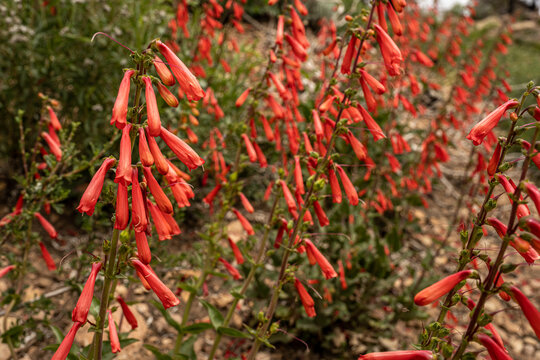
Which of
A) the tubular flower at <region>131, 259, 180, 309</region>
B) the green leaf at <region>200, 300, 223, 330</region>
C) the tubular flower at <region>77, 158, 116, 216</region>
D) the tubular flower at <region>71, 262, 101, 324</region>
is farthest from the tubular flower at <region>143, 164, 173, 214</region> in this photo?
the green leaf at <region>200, 300, 223, 330</region>

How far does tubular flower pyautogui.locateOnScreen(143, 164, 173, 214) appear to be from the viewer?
173 cm

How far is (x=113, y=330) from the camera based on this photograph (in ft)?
6.52

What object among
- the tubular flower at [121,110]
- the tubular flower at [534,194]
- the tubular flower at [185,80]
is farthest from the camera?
the tubular flower at [185,80]

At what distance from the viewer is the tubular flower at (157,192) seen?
173 centimetres

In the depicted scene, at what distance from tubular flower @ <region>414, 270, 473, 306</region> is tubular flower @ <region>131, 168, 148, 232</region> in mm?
1110

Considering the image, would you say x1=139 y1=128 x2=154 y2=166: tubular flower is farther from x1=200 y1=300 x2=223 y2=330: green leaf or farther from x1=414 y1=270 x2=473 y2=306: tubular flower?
x1=200 y1=300 x2=223 y2=330: green leaf

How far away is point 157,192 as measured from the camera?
174 cm

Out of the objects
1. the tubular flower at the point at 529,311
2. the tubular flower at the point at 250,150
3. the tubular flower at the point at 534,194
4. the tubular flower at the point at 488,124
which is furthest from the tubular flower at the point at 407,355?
the tubular flower at the point at 250,150

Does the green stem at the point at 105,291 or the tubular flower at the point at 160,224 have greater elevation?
the tubular flower at the point at 160,224

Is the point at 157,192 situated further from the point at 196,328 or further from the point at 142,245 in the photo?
the point at 196,328

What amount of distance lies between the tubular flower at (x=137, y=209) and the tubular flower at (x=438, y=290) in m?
1.11

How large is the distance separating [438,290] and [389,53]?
54.8 inches

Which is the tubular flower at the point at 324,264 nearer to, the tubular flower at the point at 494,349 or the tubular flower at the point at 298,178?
the tubular flower at the point at 298,178

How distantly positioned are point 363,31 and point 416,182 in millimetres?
3221
